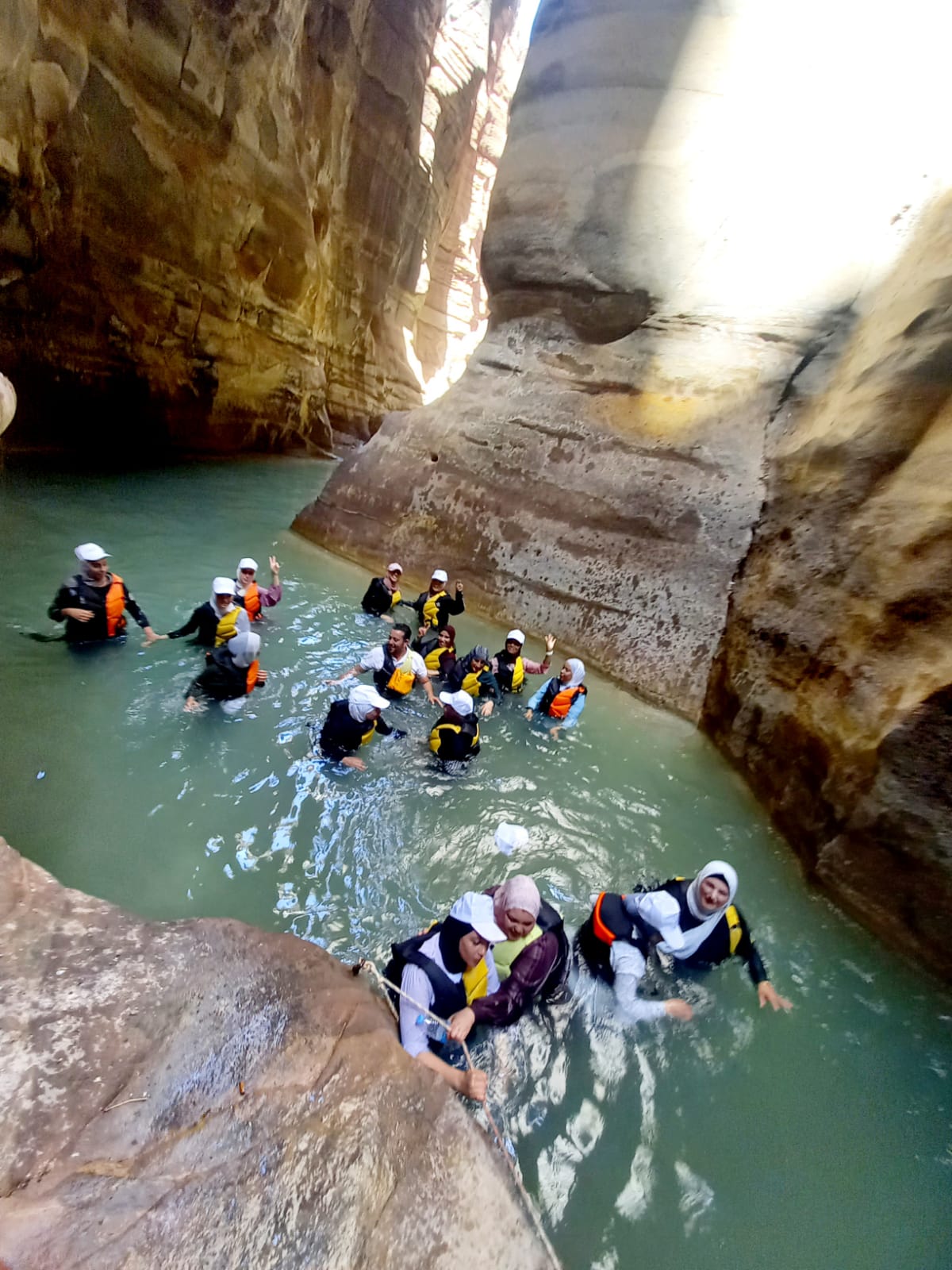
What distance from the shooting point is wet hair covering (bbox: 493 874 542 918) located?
3463mm

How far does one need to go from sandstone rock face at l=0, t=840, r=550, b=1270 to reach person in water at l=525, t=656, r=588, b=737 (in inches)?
165

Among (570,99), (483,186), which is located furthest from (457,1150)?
(483,186)

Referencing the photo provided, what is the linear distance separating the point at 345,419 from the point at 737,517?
1633 cm

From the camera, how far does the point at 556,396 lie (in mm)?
10031

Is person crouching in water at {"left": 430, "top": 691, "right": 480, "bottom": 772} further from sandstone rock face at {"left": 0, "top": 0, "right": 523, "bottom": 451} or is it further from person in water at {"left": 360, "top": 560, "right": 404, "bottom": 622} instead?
sandstone rock face at {"left": 0, "top": 0, "right": 523, "bottom": 451}

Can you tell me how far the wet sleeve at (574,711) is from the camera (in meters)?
6.83

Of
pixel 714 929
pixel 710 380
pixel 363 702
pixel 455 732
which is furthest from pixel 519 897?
pixel 710 380

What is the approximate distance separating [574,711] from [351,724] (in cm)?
260

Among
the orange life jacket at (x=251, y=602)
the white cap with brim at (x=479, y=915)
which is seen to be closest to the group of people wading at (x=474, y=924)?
the white cap with brim at (x=479, y=915)

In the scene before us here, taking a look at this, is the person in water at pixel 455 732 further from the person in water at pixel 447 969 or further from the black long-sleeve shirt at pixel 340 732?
the person in water at pixel 447 969

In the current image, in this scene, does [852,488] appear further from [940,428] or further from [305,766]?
A: [305,766]

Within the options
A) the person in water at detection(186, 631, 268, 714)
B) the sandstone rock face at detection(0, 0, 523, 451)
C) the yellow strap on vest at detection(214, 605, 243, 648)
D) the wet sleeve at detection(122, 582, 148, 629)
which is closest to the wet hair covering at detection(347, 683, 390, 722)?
the person in water at detection(186, 631, 268, 714)

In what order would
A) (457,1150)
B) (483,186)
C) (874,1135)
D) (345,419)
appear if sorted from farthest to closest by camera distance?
(483,186) < (345,419) < (874,1135) < (457,1150)

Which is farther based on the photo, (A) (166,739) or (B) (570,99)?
(B) (570,99)
